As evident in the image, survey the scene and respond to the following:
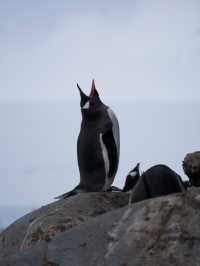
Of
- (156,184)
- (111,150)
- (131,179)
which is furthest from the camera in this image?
(111,150)

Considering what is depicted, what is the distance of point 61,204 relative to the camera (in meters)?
5.73

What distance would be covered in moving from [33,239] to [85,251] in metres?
1.61

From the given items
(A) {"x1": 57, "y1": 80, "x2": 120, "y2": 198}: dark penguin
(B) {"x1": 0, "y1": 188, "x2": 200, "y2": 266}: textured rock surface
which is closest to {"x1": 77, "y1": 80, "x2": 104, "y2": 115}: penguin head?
(A) {"x1": 57, "y1": 80, "x2": 120, "y2": 198}: dark penguin

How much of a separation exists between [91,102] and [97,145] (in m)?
0.60

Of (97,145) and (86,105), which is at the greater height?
(86,105)

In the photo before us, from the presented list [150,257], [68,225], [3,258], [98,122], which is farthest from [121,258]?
[98,122]

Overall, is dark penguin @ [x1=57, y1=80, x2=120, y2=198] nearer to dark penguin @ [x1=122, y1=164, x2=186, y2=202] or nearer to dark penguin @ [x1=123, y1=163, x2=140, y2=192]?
dark penguin @ [x1=123, y1=163, x2=140, y2=192]

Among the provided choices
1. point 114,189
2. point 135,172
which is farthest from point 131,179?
point 114,189

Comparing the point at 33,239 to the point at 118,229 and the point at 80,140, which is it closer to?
the point at 118,229

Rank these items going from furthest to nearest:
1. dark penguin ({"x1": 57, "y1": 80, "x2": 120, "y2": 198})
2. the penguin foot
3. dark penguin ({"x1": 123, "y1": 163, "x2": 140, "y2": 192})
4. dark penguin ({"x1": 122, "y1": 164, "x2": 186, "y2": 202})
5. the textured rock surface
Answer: dark penguin ({"x1": 57, "y1": 80, "x2": 120, "y2": 198}) → the penguin foot → dark penguin ({"x1": 123, "y1": 163, "x2": 140, "y2": 192}) → dark penguin ({"x1": 122, "y1": 164, "x2": 186, "y2": 202}) → the textured rock surface

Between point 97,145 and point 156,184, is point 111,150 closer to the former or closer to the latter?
point 97,145

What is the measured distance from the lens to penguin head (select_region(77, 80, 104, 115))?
729 centimetres

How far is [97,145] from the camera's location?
725 centimetres

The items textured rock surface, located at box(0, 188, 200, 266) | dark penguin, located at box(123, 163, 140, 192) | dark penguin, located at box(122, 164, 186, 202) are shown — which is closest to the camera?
textured rock surface, located at box(0, 188, 200, 266)
